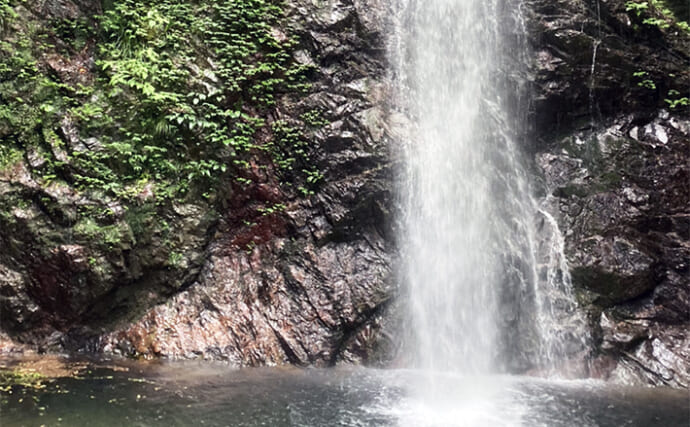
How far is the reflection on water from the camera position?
14.9 ft

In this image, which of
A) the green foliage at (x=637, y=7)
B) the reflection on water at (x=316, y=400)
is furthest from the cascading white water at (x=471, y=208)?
the green foliage at (x=637, y=7)

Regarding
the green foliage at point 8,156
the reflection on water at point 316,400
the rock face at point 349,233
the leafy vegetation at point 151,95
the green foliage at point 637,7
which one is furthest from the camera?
the green foliage at point 637,7

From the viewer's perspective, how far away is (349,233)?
7605 mm

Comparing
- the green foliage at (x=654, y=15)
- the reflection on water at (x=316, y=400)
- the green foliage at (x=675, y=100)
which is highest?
the green foliage at (x=654, y=15)

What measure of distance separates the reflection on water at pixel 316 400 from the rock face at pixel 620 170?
0.94 meters

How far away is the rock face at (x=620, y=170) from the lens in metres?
6.66

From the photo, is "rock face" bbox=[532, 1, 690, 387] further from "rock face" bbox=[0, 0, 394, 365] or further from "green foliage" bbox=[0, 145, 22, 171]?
"green foliage" bbox=[0, 145, 22, 171]

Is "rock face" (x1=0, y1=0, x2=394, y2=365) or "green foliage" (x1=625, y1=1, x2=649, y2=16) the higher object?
"green foliage" (x1=625, y1=1, x2=649, y2=16)

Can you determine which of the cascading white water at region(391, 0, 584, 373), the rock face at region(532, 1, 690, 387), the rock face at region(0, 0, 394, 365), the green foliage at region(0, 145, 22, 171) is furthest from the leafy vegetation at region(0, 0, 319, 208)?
the rock face at region(532, 1, 690, 387)

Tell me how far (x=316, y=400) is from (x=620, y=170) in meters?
5.92

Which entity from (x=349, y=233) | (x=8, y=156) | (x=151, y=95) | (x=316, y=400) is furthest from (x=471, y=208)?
(x=8, y=156)

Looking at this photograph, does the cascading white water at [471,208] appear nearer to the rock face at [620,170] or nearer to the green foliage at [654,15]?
the rock face at [620,170]

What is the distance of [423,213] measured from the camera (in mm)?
7801

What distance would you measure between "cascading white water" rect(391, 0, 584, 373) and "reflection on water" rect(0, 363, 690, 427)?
0.75 meters
